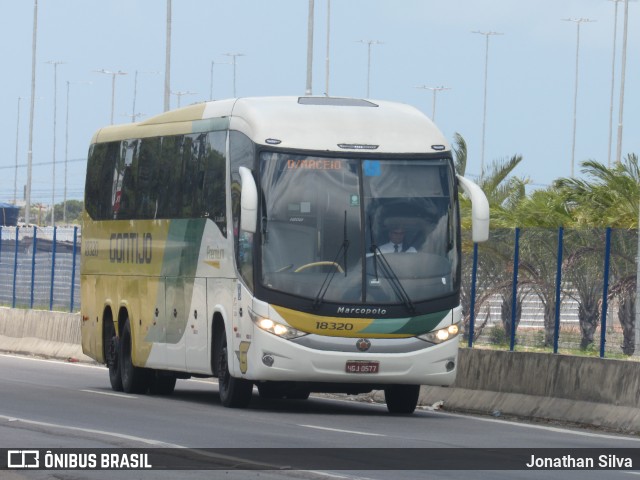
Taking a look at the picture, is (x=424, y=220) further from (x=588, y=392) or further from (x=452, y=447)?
(x=452, y=447)

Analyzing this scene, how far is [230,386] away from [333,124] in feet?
11.2

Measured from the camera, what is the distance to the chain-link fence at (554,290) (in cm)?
2117

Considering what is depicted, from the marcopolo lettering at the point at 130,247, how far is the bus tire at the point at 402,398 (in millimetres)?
4572

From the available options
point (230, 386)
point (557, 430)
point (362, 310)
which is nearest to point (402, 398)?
point (362, 310)

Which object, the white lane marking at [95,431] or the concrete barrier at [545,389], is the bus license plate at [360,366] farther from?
the white lane marking at [95,431]

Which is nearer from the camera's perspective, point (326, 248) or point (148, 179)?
point (326, 248)

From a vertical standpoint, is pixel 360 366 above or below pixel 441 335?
below

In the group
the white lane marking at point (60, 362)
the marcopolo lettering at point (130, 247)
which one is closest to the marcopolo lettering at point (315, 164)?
the marcopolo lettering at point (130, 247)

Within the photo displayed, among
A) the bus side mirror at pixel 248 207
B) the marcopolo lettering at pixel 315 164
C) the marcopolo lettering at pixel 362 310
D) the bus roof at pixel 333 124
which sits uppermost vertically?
the bus roof at pixel 333 124

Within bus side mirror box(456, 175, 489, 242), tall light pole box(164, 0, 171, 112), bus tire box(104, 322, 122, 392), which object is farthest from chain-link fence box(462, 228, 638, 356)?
tall light pole box(164, 0, 171, 112)

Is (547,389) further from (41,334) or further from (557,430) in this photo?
(41,334)

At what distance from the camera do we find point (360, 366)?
66.9 feet

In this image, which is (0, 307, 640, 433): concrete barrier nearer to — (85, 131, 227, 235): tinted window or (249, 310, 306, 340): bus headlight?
(249, 310, 306, 340): bus headlight

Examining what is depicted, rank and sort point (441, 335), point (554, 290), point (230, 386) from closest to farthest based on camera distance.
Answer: point (441, 335), point (230, 386), point (554, 290)
